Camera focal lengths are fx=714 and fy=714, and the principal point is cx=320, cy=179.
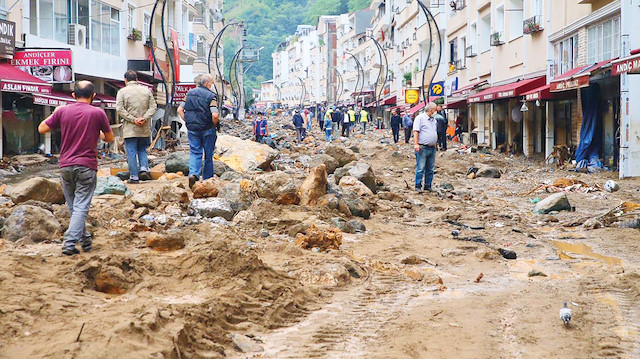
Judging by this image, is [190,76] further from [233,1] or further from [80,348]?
[233,1]

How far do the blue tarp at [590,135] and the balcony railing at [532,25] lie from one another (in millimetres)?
5478

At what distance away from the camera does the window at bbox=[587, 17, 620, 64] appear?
18122 mm

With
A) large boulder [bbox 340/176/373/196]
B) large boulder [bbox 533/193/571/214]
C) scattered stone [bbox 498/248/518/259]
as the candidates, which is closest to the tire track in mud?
scattered stone [bbox 498/248/518/259]

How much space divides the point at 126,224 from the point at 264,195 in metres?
2.35

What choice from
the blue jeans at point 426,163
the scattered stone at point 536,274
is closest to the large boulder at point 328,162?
the blue jeans at point 426,163

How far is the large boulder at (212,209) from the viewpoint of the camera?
894cm

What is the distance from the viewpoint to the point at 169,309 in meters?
4.60

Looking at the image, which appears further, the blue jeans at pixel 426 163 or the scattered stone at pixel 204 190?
the blue jeans at pixel 426 163

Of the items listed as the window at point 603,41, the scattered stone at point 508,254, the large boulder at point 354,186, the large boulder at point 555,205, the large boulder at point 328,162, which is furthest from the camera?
the window at point 603,41

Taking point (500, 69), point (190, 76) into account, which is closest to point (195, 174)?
point (500, 69)

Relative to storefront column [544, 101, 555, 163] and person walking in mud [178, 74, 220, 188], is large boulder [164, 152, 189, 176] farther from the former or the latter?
storefront column [544, 101, 555, 163]

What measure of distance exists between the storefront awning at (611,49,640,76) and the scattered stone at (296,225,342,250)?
812cm

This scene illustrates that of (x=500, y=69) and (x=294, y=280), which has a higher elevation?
(x=500, y=69)

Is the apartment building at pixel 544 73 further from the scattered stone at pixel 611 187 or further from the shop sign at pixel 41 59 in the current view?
the shop sign at pixel 41 59
